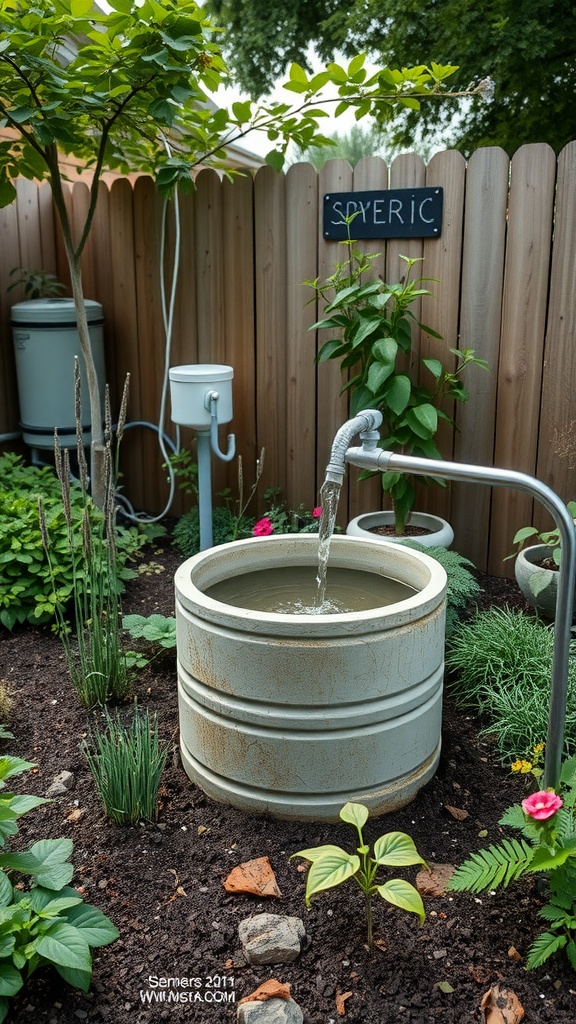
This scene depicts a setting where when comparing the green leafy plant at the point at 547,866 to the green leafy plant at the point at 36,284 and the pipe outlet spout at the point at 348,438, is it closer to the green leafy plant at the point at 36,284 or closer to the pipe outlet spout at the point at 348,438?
the pipe outlet spout at the point at 348,438

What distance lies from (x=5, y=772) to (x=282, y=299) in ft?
10.1

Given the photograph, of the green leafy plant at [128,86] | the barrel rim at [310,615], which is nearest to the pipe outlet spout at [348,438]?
the barrel rim at [310,615]

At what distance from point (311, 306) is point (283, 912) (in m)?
2.99

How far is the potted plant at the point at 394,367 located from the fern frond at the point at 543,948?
203 centimetres

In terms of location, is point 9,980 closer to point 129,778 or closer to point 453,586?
point 129,778

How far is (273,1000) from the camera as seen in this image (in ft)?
5.12

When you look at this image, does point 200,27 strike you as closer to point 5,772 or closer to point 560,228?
point 560,228

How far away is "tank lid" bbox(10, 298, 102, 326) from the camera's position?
182 inches

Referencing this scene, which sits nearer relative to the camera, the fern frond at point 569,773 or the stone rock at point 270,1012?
the stone rock at point 270,1012

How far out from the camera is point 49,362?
4.70 meters

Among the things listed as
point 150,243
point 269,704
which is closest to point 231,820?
point 269,704

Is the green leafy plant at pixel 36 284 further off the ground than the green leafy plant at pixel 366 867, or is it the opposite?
the green leafy plant at pixel 36 284

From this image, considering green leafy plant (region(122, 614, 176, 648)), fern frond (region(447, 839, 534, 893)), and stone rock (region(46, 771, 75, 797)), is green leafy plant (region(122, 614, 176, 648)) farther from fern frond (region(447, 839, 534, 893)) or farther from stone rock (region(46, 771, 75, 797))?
fern frond (region(447, 839, 534, 893))

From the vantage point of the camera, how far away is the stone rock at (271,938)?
168 centimetres
